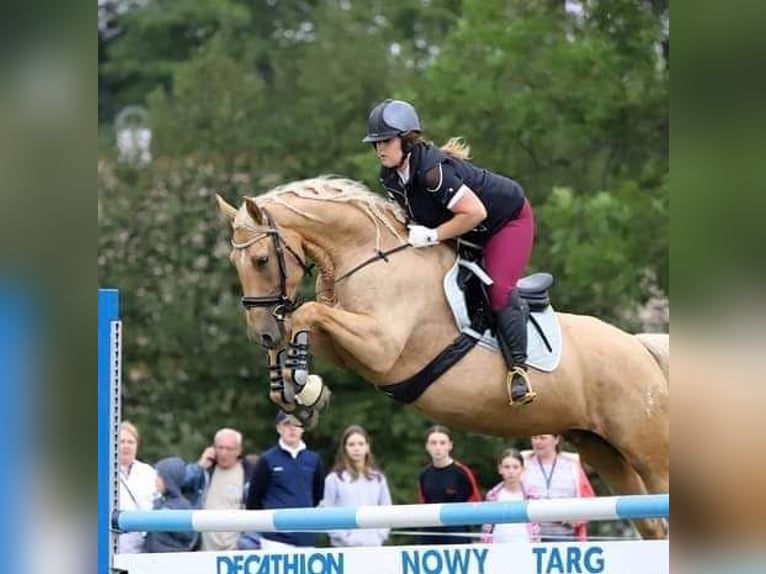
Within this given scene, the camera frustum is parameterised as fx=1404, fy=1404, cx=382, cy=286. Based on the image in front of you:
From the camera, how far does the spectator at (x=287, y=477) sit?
711 centimetres

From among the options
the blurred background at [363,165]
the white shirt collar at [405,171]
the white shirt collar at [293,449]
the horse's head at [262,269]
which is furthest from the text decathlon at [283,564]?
the blurred background at [363,165]

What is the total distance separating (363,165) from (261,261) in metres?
9.66

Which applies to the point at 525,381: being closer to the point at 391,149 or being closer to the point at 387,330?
the point at 387,330

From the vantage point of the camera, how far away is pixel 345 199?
16.9ft

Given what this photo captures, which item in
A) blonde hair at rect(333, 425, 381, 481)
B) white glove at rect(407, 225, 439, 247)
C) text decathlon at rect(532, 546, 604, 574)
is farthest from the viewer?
blonde hair at rect(333, 425, 381, 481)

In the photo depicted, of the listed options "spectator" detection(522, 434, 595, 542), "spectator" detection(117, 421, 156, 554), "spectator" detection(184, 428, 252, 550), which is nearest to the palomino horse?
"spectator" detection(522, 434, 595, 542)

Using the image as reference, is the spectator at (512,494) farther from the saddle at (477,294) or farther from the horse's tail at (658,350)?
the saddle at (477,294)

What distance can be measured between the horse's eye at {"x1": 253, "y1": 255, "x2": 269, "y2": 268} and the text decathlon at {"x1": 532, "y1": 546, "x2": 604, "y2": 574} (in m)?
1.64

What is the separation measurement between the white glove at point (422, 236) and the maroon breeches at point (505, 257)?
8.4 inches

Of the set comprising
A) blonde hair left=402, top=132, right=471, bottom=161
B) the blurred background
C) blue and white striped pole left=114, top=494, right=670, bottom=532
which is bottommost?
blue and white striped pole left=114, top=494, right=670, bottom=532

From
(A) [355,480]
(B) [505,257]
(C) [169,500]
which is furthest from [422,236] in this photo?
(A) [355,480]

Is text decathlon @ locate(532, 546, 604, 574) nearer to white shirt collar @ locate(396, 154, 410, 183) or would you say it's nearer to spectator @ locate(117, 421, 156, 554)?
white shirt collar @ locate(396, 154, 410, 183)

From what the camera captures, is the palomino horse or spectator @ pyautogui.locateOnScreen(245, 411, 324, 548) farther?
spectator @ pyautogui.locateOnScreen(245, 411, 324, 548)

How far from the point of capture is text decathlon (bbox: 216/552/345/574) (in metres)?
5.16
